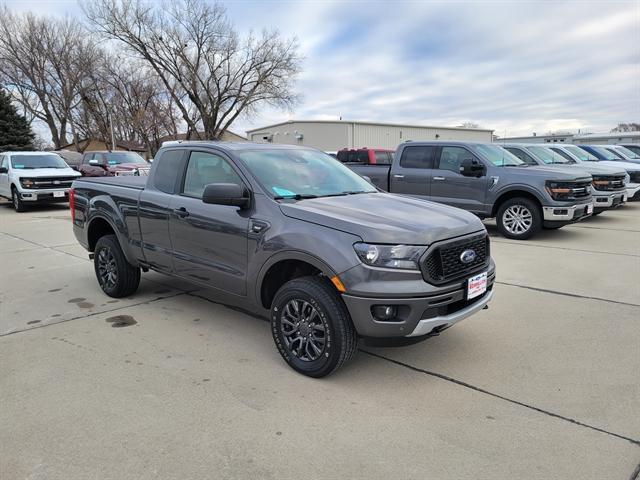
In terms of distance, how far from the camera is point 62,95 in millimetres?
47188

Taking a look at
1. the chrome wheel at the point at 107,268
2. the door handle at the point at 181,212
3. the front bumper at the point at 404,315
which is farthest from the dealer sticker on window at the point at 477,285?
the chrome wheel at the point at 107,268

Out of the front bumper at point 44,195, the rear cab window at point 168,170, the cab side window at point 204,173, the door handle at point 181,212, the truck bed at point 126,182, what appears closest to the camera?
the cab side window at point 204,173

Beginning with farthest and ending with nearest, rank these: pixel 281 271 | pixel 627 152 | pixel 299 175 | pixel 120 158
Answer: pixel 120 158 < pixel 627 152 < pixel 299 175 < pixel 281 271

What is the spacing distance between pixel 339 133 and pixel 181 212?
35725mm

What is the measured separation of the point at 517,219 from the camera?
9.03m

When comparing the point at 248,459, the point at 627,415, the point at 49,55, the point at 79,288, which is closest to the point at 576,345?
the point at 627,415

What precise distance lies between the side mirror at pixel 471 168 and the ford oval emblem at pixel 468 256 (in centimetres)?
609

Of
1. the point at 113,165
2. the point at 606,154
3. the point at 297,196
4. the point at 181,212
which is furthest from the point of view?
the point at 113,165

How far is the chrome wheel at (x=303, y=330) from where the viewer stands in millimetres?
3375

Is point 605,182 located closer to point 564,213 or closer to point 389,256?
point 564,213

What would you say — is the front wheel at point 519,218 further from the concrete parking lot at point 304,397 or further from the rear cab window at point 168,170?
the rear cab window at point 168,170

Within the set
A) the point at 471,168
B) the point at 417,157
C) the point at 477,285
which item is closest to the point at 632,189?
the point at 471,168

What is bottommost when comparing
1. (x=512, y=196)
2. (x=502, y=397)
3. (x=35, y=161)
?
(x=502, y=397)

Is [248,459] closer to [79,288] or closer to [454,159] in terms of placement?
[79,288]
